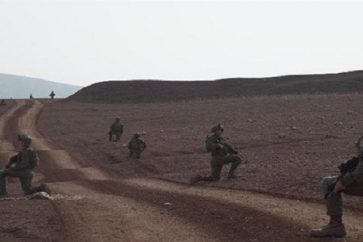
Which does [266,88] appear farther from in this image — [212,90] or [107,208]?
[107,208]

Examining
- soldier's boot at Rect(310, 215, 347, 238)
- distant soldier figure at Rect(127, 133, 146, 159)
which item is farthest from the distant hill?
soldier's boot at Rect(310, 215, 347, 238)

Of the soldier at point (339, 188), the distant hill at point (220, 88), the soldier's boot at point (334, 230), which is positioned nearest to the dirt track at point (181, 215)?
the soldier's boot at point (334, 230)

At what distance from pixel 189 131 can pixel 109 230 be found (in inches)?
1164

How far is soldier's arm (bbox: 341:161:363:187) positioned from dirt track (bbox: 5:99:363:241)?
1152 millimetres

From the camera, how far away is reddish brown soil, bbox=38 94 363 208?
1986 centimetres

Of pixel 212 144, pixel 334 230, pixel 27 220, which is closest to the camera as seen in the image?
pixel 334 230

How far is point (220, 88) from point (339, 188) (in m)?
62.2

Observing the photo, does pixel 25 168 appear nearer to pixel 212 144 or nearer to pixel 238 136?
pixel 212 144

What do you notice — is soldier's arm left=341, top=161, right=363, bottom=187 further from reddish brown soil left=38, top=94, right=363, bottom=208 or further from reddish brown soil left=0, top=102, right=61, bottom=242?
reddish brown soil left=0, top=102, right=61, bottom=242

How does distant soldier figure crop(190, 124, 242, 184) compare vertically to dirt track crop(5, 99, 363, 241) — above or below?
above

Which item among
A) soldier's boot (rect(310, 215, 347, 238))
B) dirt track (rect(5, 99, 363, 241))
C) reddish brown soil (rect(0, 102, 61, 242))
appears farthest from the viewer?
reddish brown soil (rect(0, 102, 61, 242))

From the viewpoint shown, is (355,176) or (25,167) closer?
(355,176)

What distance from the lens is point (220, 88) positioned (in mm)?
71562

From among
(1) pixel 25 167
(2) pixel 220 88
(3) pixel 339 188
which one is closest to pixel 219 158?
(1) pixel 25 167
